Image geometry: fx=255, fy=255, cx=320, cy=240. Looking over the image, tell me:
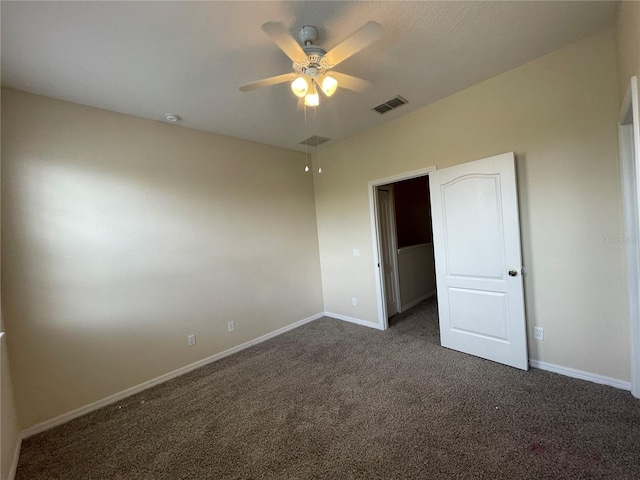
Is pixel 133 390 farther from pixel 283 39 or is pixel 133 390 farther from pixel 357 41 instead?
pixel 357 41

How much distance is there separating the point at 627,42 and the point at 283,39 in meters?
2.05

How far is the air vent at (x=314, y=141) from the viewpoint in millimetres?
3617

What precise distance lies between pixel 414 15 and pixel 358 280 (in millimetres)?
2977

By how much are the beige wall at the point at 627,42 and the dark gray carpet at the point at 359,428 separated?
2.15 m

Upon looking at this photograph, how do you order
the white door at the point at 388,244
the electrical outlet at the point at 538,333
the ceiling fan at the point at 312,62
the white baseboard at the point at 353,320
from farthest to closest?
1. the white door at the point at 388,244
2. the white baseboard at the point at 353,320
3. the electrical outlet at the point at 538,333
4. the ceiling fan at the point at 312,62

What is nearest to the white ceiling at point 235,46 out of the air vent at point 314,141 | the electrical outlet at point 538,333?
the air vent at point 314,141

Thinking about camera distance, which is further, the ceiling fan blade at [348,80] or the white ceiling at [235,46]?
the ceiling fan blade at [348,80]

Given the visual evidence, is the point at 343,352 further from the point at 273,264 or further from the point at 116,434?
the point at 116,434

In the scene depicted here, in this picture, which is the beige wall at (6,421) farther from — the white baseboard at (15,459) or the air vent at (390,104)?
the air vent at (390,104)

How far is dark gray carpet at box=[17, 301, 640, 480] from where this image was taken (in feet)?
4.96

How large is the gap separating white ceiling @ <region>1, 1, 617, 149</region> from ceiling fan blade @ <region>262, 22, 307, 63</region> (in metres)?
0.27

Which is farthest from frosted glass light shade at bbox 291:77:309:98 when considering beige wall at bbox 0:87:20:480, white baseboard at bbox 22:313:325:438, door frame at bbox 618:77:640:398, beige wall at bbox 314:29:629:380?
white baseboard at bbox 22:313:325:438

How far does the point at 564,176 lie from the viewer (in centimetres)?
213

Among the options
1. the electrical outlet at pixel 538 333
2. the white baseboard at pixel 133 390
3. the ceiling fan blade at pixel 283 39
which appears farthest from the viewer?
the electrical outlet at pixel 538 333
